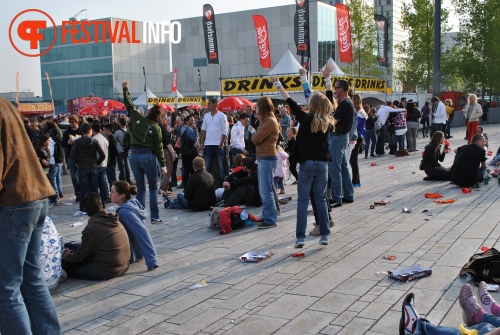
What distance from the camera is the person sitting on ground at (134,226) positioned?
5.98 m

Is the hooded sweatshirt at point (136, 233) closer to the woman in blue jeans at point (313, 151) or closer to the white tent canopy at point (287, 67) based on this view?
the woman in blue jeans at point (313, 151)

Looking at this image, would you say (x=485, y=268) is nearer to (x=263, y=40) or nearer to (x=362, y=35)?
(x=263, y=40)

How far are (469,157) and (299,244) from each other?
5396mm

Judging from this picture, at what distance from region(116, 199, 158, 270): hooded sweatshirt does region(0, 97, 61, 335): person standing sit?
8.64 feet

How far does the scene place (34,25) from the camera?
2127cm

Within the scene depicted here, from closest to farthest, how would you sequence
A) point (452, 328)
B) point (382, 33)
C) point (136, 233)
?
point (452, 328)
point (136, 233)
point (382, 33)

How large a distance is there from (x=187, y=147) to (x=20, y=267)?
8.64 metres

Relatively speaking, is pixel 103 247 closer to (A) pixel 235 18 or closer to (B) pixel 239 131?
(B) pixel 239 131

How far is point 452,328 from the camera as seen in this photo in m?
3.43

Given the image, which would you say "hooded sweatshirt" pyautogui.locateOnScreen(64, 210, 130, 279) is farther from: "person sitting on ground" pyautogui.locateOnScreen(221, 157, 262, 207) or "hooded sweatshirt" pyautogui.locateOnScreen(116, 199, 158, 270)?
"person sitting on ground" pyautogui.locateOnScreen(221, 157, 262, 207)

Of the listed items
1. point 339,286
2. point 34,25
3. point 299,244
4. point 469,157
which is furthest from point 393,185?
point 34,25

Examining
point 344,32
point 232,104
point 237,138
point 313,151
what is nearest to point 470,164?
point 237,138

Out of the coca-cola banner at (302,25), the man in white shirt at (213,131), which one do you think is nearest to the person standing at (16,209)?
the man in white shirt at (213,131)

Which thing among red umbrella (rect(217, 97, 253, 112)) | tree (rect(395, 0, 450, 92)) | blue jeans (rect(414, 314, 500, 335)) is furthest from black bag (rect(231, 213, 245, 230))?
tree (rect(395, 0, 450, 92))
